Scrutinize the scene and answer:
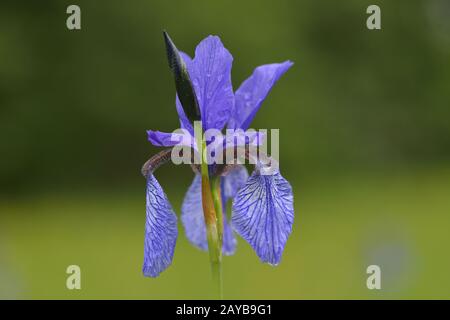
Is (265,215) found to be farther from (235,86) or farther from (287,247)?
(235,86)

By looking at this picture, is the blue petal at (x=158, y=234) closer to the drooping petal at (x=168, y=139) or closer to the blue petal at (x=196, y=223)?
the drooping petal at (x=168, y=139)

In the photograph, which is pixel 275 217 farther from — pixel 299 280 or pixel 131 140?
pixel 131 140

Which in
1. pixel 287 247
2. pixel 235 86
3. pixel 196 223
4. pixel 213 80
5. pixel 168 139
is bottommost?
pixel 287 247

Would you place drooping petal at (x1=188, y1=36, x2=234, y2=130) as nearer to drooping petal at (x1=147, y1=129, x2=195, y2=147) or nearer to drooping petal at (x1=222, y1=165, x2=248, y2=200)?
drooping petal at (x1=147, y1=129, x2=195, y2=147)

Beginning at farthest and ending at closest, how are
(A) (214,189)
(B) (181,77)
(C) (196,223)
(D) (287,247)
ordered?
1. (D) (287,247)
2. (C) (196,223)
3. (A) (214,189)
4. (B) (181,77)

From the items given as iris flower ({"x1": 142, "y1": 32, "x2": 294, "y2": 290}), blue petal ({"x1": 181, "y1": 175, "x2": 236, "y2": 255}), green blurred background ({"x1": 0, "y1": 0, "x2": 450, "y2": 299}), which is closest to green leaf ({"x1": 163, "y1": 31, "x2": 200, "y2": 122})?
iris flower ({"x1": 142, "y1": 32, "x2": 294, "y2": 290})

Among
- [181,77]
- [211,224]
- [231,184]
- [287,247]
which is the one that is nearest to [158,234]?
[211,224]

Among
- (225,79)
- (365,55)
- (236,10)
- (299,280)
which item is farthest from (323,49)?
(225,79)

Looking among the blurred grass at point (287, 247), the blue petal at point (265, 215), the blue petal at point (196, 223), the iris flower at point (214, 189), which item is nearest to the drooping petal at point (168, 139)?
the iris flower at point (214, 189)
